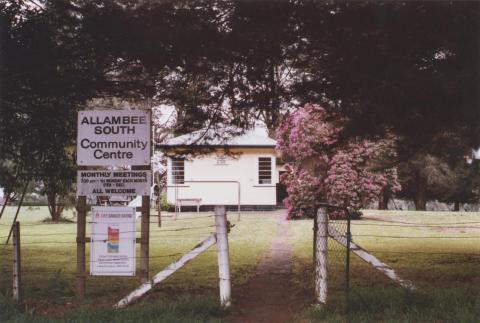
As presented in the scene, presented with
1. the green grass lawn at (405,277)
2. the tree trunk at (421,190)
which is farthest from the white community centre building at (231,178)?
the tree trunk at (421,190)

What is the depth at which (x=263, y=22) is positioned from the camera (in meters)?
6.74

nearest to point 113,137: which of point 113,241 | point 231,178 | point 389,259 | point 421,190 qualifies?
point 113,241

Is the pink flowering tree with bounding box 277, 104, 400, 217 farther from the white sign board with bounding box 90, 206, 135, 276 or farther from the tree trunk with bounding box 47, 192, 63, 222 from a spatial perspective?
the white sign board with bounding box 90, 206, 135, 276

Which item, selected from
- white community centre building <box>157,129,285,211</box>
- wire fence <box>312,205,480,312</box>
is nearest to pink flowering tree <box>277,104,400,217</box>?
wire fence <box>312,205,480,312</box>

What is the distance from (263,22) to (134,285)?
4256 mm

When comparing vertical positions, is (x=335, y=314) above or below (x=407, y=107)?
below

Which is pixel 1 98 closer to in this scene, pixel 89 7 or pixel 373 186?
pixel 89 7

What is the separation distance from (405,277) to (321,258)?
122 inches

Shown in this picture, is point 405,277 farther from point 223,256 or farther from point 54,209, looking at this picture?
point 54,209

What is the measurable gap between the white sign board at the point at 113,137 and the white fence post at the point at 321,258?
90.4 inches

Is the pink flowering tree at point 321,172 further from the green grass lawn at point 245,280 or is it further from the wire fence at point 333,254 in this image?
the green grass lawn at point 245,280

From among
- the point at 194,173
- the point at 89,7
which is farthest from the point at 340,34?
the point at 194,173

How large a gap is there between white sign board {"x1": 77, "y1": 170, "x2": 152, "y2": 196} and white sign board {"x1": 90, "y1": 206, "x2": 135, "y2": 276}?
10.6 inches

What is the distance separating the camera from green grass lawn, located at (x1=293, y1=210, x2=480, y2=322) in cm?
589
